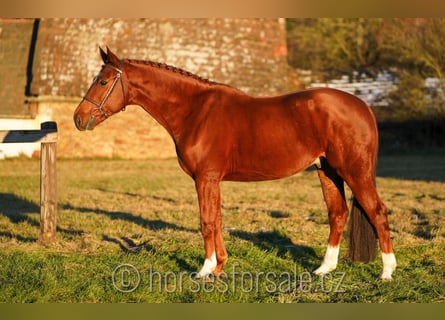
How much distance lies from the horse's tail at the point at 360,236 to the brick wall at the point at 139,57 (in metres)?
19.9

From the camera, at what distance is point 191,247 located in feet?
29.5

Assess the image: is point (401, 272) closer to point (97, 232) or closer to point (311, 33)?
point (97, 232)

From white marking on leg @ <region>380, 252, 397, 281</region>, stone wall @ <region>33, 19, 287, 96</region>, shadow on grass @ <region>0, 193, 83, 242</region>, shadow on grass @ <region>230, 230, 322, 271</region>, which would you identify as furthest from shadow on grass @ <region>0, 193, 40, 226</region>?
stone wall @ <region>33, 19, 287, 96</region>

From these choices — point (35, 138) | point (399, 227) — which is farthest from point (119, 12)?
point (399, 227)

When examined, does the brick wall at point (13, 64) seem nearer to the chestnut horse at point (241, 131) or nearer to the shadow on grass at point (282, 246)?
the shadow on grass at point (282, 246)

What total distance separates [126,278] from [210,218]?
1.14 m

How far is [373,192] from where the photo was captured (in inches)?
285

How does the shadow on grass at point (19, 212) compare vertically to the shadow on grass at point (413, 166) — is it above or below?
above

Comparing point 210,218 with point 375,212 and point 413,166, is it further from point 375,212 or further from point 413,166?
point 413,166

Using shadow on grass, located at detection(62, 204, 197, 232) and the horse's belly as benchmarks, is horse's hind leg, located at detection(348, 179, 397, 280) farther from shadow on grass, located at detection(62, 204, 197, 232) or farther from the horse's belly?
shadow on grass, located at detection(62, 204, 197, 232)

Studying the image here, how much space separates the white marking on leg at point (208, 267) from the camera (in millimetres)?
7281

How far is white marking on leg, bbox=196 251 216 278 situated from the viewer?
728 centimetres

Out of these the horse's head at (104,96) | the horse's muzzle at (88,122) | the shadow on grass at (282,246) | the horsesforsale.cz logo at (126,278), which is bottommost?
the shadow on grass at (282,246)

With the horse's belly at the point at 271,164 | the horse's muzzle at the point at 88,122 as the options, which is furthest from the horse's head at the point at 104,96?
the horse's belly at the point at 271,164
